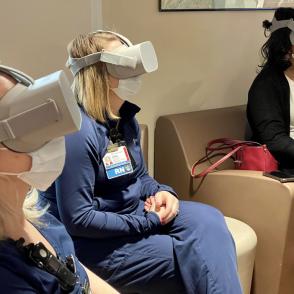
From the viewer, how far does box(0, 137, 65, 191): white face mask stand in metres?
0.97

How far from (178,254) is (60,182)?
0.46 m

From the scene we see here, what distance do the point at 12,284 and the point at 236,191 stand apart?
154 cm

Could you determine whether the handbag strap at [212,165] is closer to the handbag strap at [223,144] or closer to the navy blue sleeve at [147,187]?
the handbag strap at [223,144]

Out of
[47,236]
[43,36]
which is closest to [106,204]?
[47,236]

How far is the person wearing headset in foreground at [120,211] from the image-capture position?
1.59m

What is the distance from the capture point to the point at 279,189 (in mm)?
2115

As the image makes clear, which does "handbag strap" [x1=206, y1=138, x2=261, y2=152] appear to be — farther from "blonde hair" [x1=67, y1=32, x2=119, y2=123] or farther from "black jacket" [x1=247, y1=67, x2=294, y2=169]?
"blonde hair" [x1=67, y1=32, x2=119, y2=123]

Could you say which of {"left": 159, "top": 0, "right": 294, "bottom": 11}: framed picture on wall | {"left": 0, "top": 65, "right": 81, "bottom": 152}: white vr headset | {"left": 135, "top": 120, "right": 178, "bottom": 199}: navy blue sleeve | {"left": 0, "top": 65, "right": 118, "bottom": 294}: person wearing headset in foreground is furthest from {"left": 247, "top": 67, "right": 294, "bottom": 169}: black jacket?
{"left": 0, "top": 65, "right": 81, "bottom": 152}: white vr headset

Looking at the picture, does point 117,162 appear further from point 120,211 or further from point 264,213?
point 264,213

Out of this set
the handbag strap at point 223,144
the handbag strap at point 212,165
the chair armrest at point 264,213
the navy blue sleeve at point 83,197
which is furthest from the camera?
the handbag strap at point 223,144

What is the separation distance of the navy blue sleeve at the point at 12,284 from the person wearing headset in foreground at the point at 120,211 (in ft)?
2.15

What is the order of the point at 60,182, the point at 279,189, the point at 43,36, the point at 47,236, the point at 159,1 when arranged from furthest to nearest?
the point at 159,1 → the point at 279,189 → the point at 43,36 → the point at 60,182 → the point at 47,236

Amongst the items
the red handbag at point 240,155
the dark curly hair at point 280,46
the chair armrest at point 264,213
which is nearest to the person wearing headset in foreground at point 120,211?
the chair armrest at point 264,213

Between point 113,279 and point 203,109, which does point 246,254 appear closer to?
point 113,279
